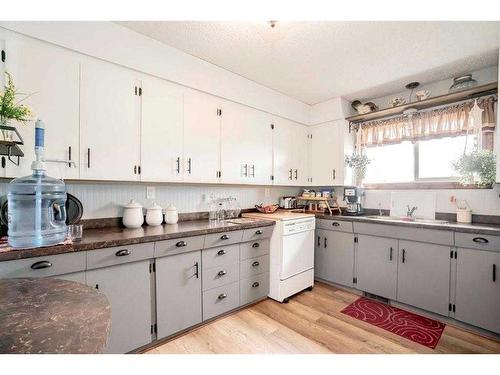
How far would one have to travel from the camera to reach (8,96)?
3.58ft

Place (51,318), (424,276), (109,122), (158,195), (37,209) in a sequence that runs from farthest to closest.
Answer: (158,195)
(424,276)
(109,122)
(37,209)
(51,318)

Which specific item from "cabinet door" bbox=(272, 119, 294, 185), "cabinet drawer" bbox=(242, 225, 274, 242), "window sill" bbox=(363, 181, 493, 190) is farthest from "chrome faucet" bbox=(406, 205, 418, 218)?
"cabinet drawer" bbox=(242, 225, 274, 242)

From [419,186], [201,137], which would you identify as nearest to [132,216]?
[201,137]

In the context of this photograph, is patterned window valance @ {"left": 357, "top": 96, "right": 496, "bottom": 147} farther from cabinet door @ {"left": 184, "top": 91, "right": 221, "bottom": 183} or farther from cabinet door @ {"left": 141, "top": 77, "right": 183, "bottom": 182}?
cabinet door @ {"left": 141, "top": 77, "right": 183, "bottom": 182}

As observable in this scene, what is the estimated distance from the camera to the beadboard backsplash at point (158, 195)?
2.00m

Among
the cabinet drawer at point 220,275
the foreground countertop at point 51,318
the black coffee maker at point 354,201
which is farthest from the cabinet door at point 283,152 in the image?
the foreground countertop at point 51,318

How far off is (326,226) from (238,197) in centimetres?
122

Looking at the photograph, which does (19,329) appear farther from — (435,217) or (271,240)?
(435,217)

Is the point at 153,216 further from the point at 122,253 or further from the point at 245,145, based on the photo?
the point at 245,145

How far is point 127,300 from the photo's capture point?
1612 millimetres

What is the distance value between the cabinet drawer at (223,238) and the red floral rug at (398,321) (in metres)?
1.34

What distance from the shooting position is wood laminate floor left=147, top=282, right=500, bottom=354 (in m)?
1.78

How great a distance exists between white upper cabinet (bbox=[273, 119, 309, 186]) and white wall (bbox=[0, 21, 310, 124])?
40 cm

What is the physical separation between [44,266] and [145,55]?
1.73m
